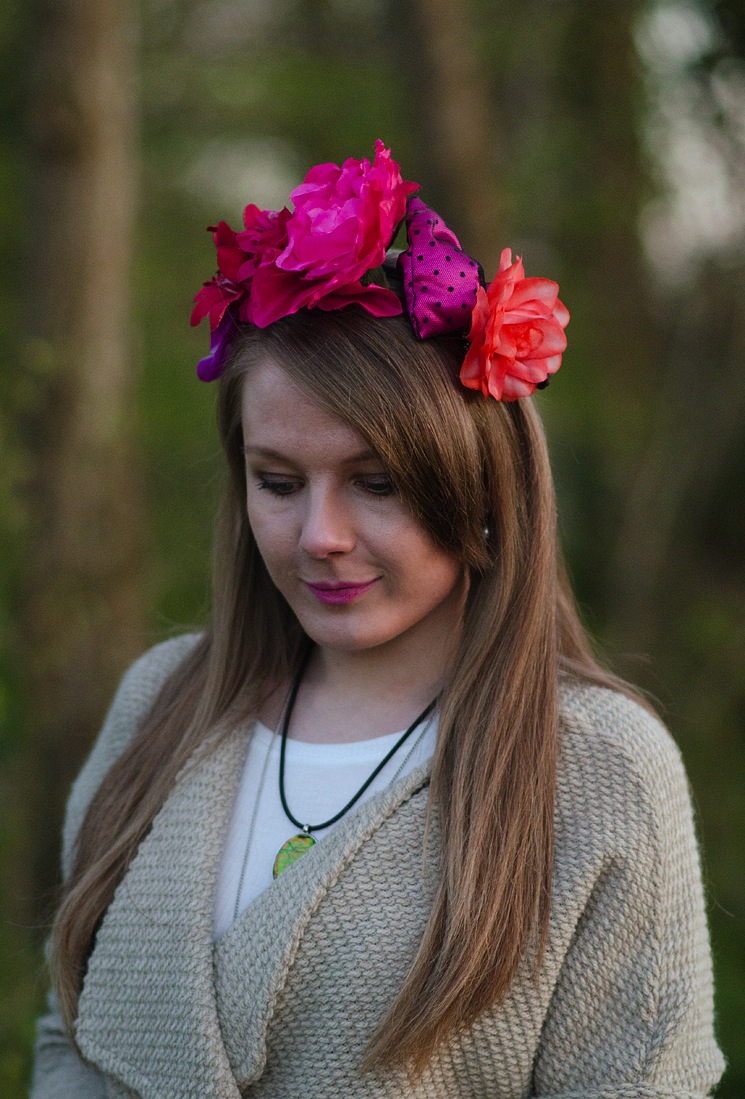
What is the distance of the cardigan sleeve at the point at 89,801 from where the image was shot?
1.90m

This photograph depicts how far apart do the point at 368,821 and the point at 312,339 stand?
0.73m

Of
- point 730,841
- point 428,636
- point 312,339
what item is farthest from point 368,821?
point 730,841

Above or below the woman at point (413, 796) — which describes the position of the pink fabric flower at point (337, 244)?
above

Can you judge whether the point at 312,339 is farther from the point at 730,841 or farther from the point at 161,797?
the point at 730,841

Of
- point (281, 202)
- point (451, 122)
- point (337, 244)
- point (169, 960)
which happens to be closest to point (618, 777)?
point (169, 960)

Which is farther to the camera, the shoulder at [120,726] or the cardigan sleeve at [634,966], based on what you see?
the shoulder at [120,726]

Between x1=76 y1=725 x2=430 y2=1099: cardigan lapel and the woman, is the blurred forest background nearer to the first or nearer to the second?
x1=76 y1=725 x2=430 y2=1099: cardigan lapel

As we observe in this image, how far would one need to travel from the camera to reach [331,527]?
61.9 inches

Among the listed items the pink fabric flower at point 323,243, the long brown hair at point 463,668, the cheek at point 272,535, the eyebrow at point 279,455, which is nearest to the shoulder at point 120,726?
the long brown hair at point 463,668

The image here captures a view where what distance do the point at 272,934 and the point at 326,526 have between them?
611 millimetres

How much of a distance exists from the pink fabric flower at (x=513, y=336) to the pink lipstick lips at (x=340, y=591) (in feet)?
1.12

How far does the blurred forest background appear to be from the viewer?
10.9ft

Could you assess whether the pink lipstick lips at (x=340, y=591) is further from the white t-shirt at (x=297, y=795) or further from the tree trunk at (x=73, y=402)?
the tree trunk at (x=73, y=402)

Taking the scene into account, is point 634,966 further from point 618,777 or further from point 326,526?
point 326,526
